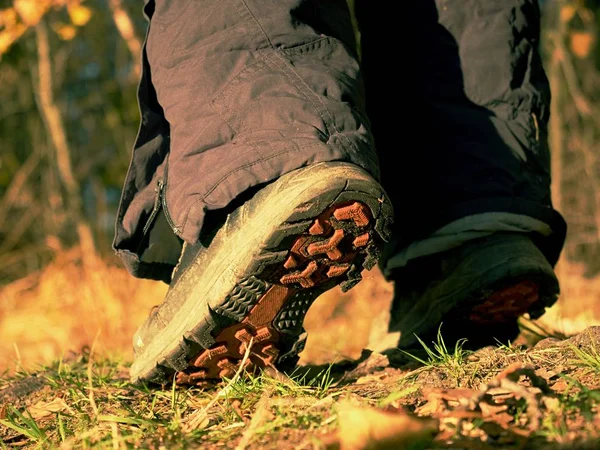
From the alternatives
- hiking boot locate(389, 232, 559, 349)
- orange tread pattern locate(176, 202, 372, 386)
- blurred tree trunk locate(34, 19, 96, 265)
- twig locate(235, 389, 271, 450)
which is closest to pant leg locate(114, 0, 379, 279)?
orange tread pattern locate(176, 202, 372, 386)

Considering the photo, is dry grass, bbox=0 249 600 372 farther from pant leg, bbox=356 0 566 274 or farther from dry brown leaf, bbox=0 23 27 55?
pant leg, bbox=356 0 566 274

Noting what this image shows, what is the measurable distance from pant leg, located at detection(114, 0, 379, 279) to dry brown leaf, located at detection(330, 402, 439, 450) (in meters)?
0.56

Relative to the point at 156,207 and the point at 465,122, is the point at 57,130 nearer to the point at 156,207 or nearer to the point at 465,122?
the point at 156,207

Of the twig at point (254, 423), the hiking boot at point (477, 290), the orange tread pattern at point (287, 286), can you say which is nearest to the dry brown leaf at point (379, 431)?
the twig at point (254, 423)

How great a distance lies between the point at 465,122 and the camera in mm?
1942

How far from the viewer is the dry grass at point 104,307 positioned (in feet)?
13.1

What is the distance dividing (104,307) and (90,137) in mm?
2614

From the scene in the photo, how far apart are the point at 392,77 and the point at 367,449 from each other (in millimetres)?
1303

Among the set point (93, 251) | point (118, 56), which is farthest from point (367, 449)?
point (118, 56)

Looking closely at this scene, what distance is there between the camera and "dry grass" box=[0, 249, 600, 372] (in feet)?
13.1

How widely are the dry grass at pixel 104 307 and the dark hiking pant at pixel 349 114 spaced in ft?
5.87

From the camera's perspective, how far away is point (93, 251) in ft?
16.5

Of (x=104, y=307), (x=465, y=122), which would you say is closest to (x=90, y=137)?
(x=104, y=307)

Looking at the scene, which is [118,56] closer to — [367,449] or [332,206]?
[332,206]
